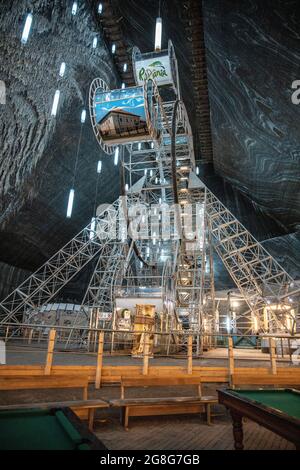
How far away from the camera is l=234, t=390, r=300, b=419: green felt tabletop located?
109 inches

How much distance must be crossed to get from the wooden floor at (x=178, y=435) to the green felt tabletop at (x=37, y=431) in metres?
1.49

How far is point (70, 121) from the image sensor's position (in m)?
14.1

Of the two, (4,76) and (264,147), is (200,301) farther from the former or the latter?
(4,76)

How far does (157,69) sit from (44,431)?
13.8m

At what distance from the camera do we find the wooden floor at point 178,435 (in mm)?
3527

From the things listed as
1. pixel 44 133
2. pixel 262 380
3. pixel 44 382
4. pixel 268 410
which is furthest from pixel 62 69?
pixel 268 410

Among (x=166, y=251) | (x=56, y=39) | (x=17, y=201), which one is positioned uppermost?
(x=56, y=39)

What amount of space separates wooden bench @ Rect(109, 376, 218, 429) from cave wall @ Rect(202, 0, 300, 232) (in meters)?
9.56

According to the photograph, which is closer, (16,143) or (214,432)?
(214,432)

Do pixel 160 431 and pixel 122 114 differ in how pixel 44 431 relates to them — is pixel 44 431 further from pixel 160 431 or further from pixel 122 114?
pixel 122 114

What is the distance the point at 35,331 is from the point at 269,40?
1655 cm

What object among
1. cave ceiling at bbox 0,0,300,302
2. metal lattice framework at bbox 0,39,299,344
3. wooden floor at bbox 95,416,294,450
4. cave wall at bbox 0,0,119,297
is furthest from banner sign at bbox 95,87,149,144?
Answer: wooden floor at bbox 95,416,294,450

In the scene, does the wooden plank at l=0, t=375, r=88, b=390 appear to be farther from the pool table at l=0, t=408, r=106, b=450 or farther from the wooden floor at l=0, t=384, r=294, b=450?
the pool table at l=0, t=408, r=106, b=450

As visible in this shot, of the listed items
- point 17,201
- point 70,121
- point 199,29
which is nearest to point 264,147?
point 199,29
